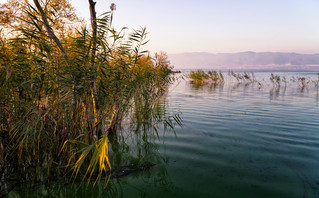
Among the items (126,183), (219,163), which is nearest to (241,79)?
(219,163)

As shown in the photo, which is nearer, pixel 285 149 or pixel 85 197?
pixel 85 197

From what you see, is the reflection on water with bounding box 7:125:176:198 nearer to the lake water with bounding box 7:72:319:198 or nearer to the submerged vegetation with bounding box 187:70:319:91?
the lake water with bounding box 7:72:319:198

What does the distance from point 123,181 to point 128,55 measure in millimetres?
4145

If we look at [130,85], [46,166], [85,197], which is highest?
[130,85]

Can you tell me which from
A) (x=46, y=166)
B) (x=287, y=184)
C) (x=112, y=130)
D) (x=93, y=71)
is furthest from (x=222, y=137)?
(x=46, y=166)

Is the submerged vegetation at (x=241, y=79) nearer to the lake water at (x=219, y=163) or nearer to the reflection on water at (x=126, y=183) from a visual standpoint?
the lake water at (x=219, y=163)

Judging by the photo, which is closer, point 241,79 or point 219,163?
point 219,163

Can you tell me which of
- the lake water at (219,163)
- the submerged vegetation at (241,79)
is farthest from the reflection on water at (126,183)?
the submerged vegetation at (241,79)

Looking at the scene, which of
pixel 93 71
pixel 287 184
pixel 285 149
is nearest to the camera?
pixel 287 184

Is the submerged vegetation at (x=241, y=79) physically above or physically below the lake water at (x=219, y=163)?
above

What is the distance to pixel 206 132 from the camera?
762 cm

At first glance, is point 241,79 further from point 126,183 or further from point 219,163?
point 126,183

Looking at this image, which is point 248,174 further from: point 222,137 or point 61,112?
point 61,112

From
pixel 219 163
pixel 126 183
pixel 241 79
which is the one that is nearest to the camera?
pixel 126 183
